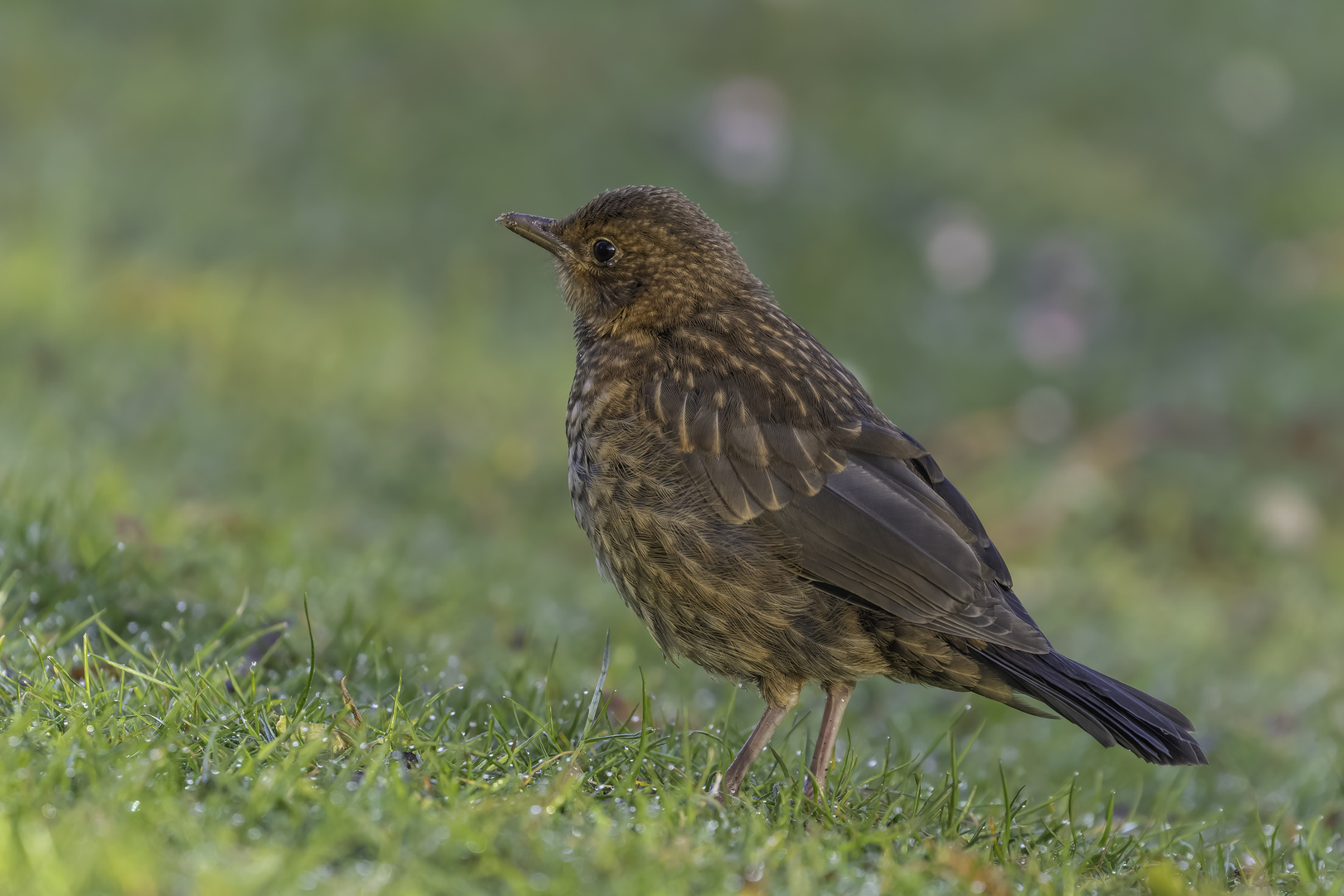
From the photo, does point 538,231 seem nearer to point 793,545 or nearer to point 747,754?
point 793,545

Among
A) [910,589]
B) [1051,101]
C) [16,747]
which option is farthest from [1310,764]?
[1051,101]

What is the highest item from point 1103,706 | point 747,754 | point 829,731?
point 1103,706

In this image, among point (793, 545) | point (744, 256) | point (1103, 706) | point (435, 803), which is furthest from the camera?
point (744, 256)

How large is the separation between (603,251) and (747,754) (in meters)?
1.68

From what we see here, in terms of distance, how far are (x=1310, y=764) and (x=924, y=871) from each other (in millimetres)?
2728

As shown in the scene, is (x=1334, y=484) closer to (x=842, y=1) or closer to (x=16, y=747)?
(x=842, y=1)

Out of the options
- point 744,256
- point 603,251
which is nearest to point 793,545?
point 603,251

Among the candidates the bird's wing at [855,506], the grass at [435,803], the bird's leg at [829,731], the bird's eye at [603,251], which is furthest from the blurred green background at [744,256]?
the bird's eye at [603,251]

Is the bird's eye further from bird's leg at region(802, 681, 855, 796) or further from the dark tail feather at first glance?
the dark tail feather


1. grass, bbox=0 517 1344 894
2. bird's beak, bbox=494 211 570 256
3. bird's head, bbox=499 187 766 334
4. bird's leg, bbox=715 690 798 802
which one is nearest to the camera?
grass, bbox=0 517 1344 894

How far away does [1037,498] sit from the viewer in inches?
285

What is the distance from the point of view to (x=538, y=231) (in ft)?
13.7

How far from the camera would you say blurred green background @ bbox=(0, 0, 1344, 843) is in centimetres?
527

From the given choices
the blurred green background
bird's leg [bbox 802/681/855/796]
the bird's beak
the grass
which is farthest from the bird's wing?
the blurred green background
